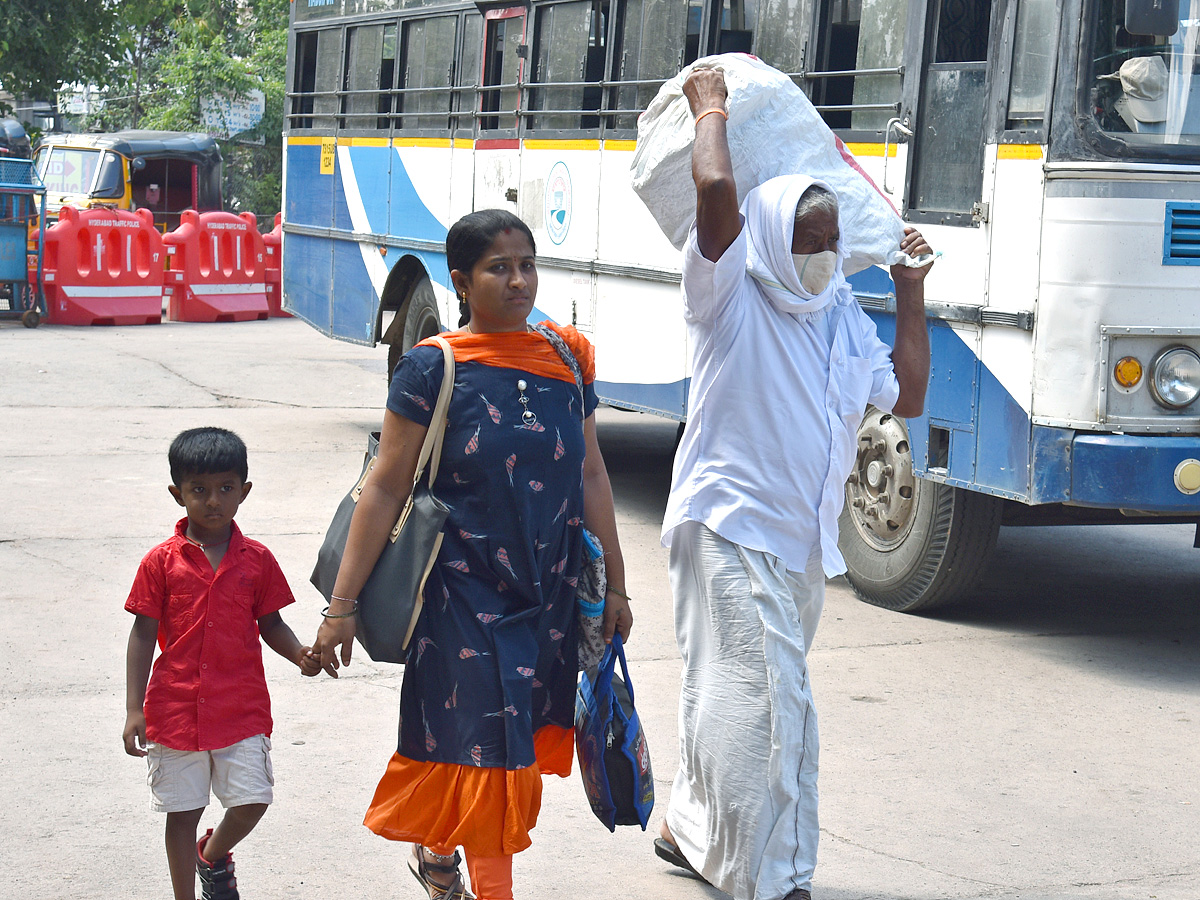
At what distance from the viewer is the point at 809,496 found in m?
3.29

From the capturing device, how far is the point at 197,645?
308 cm

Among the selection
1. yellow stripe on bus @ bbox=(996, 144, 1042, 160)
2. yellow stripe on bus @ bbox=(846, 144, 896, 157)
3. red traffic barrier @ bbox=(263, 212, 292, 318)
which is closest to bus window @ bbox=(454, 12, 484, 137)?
yellow stripe on bus @ bbox=(846, 144, 896, 157)

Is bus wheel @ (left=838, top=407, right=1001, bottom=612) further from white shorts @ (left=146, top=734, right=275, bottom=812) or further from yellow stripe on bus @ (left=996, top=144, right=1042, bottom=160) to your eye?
white shorts @ (left=146, top=734, right=275, bottom=812)

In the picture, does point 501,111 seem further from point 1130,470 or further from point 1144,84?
point 1130,470

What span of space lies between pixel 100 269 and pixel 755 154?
15956mm

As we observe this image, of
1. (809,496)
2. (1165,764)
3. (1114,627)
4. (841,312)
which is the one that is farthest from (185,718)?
(1114,627)

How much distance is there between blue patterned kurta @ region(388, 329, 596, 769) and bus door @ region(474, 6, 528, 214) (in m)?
5.70

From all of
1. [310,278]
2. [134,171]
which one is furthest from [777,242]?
[134,171]

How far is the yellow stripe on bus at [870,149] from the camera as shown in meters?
5.97

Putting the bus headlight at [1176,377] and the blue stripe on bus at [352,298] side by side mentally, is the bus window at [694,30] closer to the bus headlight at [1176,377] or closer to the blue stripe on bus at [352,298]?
the bus headlight at [1176,377]

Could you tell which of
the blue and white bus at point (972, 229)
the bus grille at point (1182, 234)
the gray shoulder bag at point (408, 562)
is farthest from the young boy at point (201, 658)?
the bus grille at point (1182, 234)

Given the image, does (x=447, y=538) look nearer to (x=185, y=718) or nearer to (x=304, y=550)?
(x=185, y=718)

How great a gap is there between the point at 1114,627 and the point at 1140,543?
1.98 metres

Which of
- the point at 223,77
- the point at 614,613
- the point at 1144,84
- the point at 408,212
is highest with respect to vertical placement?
the point at 223,77
